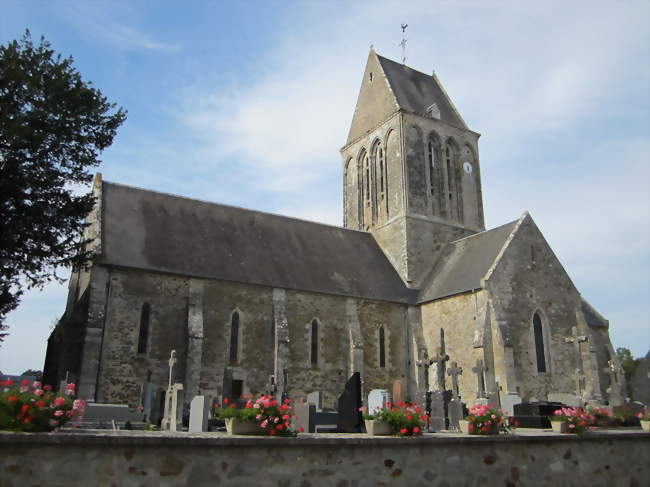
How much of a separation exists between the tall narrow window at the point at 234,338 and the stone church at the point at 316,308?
0.08 meters

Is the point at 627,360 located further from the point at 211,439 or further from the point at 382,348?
the point at 211,439

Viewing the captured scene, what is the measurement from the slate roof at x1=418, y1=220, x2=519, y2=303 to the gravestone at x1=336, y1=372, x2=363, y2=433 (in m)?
13.4

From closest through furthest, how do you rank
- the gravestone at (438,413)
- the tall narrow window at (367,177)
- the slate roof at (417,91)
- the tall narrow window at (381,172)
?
the gravestone at (438,413), the tall narrow window at (381,172), the slate roof at (417,91), the tall narrow window at (367,177)

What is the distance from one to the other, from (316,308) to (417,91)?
16.9 m

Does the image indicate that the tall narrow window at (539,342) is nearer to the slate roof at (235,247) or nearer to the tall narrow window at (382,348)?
the slate roof at (235,247)

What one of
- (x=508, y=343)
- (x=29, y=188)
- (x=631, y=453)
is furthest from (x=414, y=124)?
(x=631, y=453)

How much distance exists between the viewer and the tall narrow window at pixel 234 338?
21031mm

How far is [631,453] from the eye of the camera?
1083 centimetres

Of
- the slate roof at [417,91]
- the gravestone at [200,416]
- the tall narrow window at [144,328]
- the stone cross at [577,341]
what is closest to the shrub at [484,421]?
the gravestone at [200,416]

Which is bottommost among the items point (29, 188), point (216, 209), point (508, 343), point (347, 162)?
point (508, 343)

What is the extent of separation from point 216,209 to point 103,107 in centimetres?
776

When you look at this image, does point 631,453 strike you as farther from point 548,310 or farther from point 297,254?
point 297,254

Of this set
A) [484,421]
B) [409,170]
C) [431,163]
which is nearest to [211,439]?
[484,421]

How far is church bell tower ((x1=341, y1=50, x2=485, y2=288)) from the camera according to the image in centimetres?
2914
